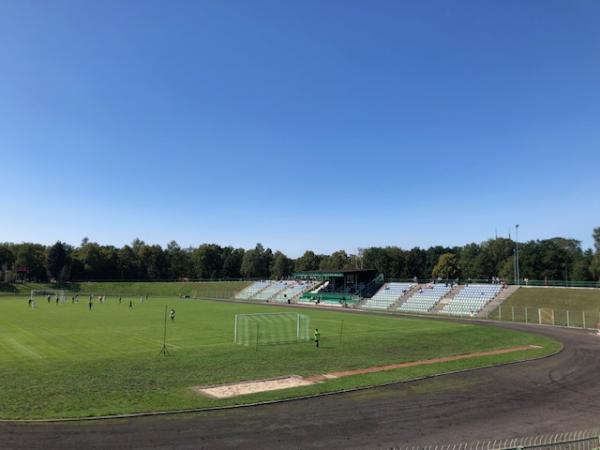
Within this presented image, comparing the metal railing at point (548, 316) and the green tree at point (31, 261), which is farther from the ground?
the green tree at point (31, 261)

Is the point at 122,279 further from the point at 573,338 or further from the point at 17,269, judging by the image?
the point at 573,338

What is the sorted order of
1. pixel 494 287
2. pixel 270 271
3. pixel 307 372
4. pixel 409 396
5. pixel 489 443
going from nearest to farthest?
pixel 489 443 → pixel 409 396 → pixel 307 372 → pixel 494 287 → pixel 270 271

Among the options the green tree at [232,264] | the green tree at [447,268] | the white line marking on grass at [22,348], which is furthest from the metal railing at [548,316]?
the green tree at [232,264]

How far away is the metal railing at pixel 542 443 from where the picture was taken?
13390mm

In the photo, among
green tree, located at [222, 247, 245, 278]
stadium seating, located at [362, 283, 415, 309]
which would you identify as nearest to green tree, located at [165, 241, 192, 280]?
green tree, located at [222, 247, 245, 278]

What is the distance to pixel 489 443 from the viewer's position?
14.5 meters

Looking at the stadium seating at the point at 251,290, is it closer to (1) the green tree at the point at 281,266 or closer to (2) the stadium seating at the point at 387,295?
(2) the stadium seating at the point at 387,295

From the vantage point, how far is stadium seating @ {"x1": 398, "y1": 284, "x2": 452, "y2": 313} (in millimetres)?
73125

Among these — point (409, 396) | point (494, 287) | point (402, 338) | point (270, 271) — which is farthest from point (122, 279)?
point (409, 396)

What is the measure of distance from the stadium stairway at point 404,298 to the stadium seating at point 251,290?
39.9 m

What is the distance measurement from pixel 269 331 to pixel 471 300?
3844 centimetres

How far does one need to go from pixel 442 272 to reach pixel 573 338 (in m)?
100

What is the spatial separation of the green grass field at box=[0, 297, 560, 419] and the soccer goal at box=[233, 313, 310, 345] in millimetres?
1430

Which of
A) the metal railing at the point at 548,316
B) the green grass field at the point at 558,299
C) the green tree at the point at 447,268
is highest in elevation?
the green tree at the point at 447,268
